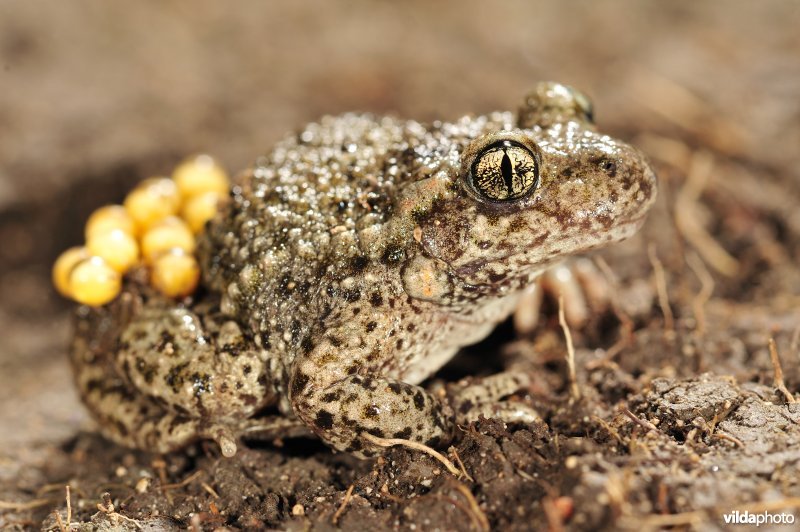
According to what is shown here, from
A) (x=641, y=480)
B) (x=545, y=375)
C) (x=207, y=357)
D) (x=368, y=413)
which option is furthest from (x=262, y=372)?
Result: (x=641, y=480)

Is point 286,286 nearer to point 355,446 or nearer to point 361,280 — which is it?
point 361,280

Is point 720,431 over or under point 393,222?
under

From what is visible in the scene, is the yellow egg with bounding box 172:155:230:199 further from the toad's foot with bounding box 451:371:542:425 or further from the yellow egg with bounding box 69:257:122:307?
the toad's foot with bounding box 451:371:542:425

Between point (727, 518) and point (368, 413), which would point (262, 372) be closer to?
point (368, 413)

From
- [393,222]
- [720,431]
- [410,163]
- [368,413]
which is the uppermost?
[410,163]

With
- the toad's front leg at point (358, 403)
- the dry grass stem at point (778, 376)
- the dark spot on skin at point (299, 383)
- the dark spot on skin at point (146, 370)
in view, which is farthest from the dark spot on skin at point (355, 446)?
the dry grass stem at point (778, 376)

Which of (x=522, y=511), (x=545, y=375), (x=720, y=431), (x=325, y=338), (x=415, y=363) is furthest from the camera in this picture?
(x=545, y=375)

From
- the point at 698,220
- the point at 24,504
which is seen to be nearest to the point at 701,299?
the point at 698,220
